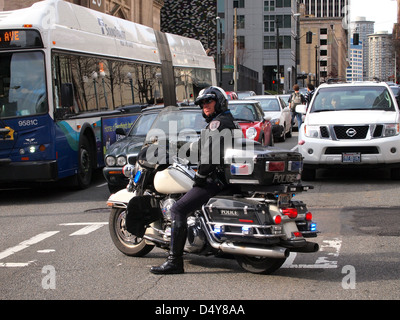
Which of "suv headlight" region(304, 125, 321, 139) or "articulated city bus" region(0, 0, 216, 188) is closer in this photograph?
"articulated city bus" region(0, 0, 216, 188)

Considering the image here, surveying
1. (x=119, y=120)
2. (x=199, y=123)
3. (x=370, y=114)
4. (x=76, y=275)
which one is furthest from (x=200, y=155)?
(x=119, y=120)

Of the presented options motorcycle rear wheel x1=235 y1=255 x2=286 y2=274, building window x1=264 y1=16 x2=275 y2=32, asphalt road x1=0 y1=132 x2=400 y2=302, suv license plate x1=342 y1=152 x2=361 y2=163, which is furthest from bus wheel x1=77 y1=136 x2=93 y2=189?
building window x1=264 y1=16 x2=275 y2=32

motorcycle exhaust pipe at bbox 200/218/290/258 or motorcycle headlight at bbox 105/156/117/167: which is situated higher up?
motorcycle headlight at bbox 105/156/117/167

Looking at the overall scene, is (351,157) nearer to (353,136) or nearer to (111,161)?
(353,136)

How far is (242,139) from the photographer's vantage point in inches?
255

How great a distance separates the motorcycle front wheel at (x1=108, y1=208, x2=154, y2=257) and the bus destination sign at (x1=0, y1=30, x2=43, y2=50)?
580cm

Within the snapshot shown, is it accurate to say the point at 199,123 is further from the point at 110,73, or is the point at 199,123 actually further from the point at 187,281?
the point at 187,281

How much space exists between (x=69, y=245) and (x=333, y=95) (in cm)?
793

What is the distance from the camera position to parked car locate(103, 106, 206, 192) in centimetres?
1223

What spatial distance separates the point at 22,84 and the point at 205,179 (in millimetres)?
6841

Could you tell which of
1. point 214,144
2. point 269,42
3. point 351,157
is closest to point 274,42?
point 269,42

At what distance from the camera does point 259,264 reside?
254 inches

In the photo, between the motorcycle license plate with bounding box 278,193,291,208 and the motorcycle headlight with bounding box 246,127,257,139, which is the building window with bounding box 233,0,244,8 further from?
the motorcycle license plate with bounding box 278,193,291,208
